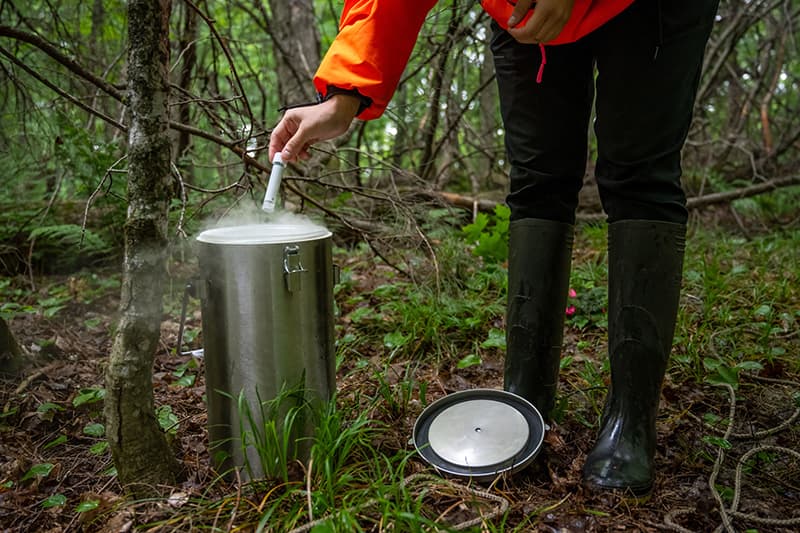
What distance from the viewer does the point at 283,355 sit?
5.21ft

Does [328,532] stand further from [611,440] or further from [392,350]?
[392,350]

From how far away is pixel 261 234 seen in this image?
5.18ft

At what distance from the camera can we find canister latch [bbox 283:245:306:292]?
1.53m

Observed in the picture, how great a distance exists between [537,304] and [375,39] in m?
0.95

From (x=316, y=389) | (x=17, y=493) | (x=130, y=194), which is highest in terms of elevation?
(x=130, y=194)

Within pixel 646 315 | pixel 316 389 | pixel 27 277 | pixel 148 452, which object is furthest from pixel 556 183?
pixel 27 277

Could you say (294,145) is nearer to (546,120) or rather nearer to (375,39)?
(375,39)

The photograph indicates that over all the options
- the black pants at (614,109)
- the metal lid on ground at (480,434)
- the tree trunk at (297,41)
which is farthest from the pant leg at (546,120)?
the tree trunk at (297,41)

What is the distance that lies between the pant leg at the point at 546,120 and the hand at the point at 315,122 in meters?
0.53

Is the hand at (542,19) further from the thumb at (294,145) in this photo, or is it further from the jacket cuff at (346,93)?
the thumb at (294,145)

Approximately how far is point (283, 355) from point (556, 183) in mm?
998

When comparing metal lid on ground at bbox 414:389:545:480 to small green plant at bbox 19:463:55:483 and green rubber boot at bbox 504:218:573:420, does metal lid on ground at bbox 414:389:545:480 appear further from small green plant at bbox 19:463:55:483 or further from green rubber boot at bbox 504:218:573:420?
small green plant at bbox 19:463:55:483

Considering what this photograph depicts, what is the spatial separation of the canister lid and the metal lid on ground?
0.68 m

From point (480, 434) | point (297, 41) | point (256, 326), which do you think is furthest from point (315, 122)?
point (297, 41)
